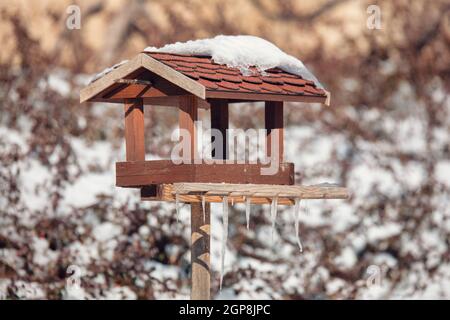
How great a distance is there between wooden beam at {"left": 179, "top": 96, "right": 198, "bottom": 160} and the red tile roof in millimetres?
146

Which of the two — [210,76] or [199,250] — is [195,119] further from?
[199,250]

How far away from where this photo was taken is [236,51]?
558 cm

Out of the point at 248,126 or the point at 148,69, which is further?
the point at 248,126

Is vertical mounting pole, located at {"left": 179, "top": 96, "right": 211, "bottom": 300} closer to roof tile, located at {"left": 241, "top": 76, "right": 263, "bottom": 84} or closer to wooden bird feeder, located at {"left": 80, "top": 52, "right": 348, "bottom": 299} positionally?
wooden bird feeder, located at {"left": 80, "top": 52, "right": 348, "bottom": 299}

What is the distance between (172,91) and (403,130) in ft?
17.1

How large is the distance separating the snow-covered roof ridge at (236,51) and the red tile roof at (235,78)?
31 millimetres

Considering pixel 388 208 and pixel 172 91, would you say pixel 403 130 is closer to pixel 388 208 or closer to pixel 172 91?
pixel 388 208

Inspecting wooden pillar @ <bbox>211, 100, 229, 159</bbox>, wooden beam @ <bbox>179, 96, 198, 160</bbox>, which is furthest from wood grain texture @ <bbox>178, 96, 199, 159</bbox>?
wooden pillar @ <bbox>211, 100, 229, 159</bbox>

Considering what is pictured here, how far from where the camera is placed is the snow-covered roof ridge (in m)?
5.55

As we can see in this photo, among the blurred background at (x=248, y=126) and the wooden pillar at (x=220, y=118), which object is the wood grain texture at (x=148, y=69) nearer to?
the wooden pillar at (x=220, y=118)

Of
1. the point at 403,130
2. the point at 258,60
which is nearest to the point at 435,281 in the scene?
the point at 403,130

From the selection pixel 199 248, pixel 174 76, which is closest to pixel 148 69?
pixel 174 76

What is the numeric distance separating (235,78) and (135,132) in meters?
0.58
